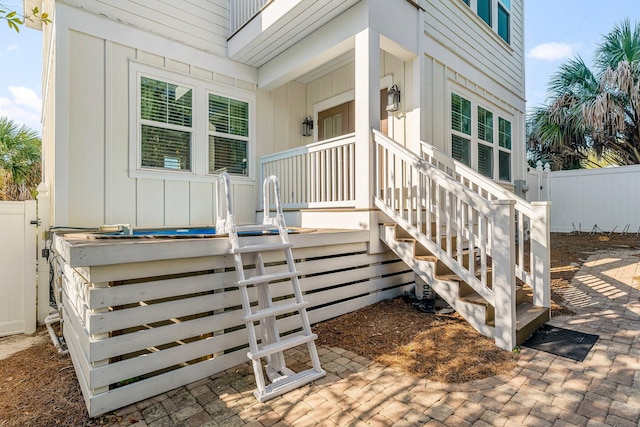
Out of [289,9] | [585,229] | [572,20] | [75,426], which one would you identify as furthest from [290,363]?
[572,20]

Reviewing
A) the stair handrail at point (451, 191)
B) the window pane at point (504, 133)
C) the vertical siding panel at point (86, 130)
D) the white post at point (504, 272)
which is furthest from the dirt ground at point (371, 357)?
the window pane at point (504, 133)

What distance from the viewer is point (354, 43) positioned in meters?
4.47

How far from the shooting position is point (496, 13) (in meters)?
7.27

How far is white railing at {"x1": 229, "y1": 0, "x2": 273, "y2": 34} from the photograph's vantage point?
500cm

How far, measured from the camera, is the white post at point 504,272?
9.18ft

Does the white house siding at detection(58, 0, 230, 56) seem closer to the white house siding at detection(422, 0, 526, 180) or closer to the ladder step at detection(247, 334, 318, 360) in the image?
the white house siding at detection(422, 0, 526, 180)

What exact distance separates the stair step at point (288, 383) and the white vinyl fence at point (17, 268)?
3337mm

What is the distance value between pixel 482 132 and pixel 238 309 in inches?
249

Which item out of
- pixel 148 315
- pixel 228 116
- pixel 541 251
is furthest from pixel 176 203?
pixel 541 251

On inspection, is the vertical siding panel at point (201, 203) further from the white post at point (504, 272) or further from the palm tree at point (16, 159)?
the palm tree at point (16, 159)

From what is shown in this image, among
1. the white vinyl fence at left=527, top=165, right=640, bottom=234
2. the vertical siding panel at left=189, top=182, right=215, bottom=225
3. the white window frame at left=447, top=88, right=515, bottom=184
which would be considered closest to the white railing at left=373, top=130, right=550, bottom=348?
the white window frame at left=447, top=88, right=515, bottom=184

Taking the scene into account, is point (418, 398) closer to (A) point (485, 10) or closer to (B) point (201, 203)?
(B) point (201, 203)

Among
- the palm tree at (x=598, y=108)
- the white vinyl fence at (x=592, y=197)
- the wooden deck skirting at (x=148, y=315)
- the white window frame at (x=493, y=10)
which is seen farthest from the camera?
the palm tree at (x=598, y=108)

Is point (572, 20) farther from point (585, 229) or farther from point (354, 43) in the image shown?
point (354, 43)
